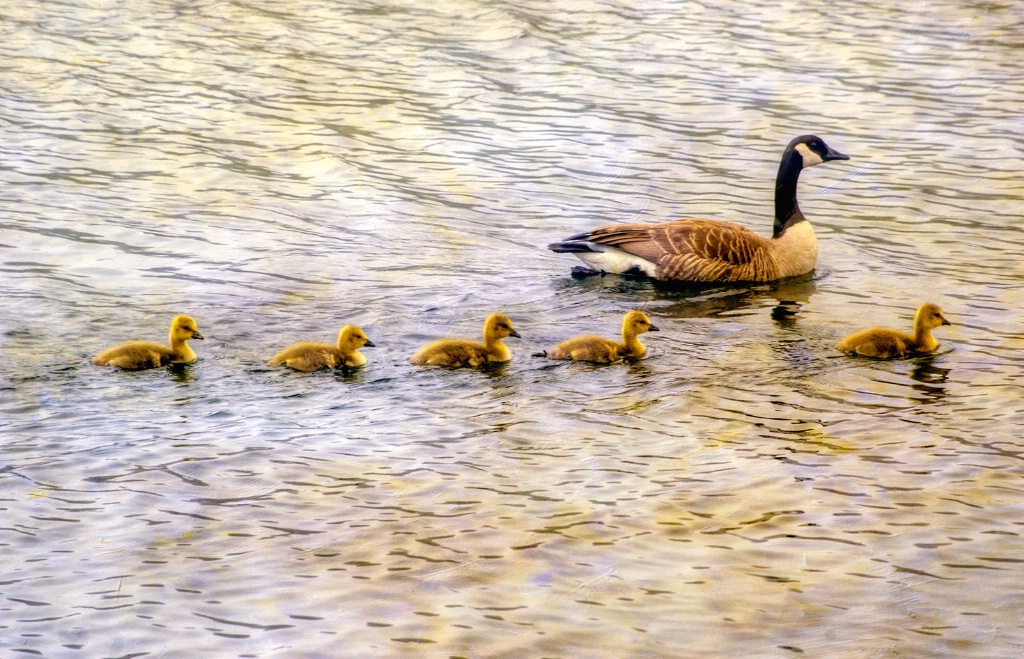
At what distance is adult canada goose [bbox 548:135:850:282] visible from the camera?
12945 millimetres

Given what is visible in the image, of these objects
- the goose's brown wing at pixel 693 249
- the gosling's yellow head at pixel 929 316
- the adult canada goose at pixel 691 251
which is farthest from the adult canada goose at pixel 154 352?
the gosling's yellow head at pixel 929 316

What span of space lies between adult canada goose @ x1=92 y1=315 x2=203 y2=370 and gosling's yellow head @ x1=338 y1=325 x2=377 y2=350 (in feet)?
3.73

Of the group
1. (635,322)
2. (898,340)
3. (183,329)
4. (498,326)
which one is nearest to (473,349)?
(498,326)

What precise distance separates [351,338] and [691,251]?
4261 millimetres

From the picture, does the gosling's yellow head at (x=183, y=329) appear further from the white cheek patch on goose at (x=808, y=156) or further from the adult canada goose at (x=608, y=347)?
the white cheek patch on goose at (x=808, y=156)

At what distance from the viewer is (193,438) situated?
8.53 meters

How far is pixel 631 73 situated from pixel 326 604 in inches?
613

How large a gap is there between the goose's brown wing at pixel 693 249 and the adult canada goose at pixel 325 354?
3.67m

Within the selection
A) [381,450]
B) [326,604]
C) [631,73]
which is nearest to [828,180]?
[631,73]

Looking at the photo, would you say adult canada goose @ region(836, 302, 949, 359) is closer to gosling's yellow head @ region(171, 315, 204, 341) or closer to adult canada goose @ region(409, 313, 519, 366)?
adult canada goose @ region(409, 313, 519, 366)

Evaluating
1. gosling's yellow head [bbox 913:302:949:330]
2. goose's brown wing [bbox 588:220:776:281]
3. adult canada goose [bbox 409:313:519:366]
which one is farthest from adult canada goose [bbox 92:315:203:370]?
gosling's yellow head [bbox 913:302:949:330]

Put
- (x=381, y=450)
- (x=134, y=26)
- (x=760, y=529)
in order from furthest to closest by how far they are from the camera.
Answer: (x=134, y=26) → (x=381, y=450) → (x=760, y=529)

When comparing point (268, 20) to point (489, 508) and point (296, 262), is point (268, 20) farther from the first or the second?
point (489, 508)

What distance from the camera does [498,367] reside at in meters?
10.4
